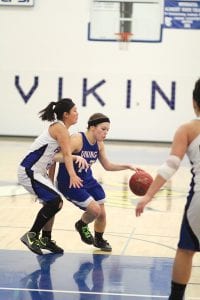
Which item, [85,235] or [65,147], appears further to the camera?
[85,235]

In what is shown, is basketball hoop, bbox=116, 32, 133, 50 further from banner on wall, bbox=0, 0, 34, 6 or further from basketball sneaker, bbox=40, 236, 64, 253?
basketball sneaker, bbox=40, 236, 64, 253

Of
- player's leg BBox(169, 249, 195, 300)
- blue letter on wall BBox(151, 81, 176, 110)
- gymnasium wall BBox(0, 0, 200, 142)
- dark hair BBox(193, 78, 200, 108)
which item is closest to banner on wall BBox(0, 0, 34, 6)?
gymnasium wall BBox(0, 0, 200, 142)

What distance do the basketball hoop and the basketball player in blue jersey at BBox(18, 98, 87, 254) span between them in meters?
12.4

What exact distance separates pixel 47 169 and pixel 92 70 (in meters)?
12.4

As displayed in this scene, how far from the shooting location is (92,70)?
18.1 metres

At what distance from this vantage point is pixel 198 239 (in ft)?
12.6

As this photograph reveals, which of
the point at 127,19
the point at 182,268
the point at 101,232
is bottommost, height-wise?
the point at 101,232

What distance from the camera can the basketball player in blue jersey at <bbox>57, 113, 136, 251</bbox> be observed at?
591 cm

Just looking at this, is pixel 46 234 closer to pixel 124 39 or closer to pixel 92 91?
pixel 92 91

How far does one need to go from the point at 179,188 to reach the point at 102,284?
217 inches

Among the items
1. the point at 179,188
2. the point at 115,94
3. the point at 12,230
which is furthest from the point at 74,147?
the point at 115,94

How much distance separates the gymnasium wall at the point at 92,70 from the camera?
17922mm

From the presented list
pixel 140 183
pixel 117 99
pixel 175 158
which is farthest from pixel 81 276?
pixel 117 99

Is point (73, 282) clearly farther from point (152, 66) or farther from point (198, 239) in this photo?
point (152, 66)
